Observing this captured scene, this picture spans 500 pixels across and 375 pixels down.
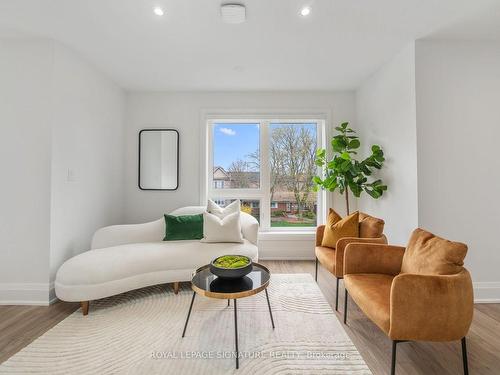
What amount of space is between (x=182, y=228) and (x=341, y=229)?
1.83m

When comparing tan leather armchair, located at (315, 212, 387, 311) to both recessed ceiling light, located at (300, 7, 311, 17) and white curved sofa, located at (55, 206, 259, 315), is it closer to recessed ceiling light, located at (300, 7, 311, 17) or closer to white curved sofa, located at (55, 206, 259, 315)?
white curved sofa, located at (55, 206, 259, 315)

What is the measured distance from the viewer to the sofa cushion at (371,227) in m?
2.43

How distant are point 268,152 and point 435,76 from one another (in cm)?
221

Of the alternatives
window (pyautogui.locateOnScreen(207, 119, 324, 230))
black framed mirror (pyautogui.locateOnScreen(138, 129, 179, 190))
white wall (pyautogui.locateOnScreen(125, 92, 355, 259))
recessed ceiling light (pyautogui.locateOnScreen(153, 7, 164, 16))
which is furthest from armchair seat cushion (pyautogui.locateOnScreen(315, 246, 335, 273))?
recessed ceiling light (pyautogui.locateOnScreen(153, 7, 164, 16))

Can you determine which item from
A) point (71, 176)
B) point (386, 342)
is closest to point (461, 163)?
point (386, 342)

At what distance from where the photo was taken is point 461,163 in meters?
2.43

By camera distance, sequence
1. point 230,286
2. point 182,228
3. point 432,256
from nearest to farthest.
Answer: point 432,256, point 230,286, point 182,228

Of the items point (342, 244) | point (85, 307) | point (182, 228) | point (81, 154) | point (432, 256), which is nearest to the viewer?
point (432, 256)

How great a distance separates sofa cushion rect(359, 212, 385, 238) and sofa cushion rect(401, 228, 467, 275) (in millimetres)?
496

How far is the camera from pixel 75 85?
272 centimetres

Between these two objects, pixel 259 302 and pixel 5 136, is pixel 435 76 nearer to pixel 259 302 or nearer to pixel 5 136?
pixel 259 302

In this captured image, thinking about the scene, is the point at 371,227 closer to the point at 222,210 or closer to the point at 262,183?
the point at 222,210

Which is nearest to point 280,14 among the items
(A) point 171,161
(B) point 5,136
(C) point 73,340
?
(A) point 171,161

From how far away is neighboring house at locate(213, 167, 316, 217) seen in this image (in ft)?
13.0
